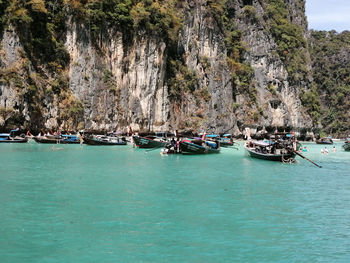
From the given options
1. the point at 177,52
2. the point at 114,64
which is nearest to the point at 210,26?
the point at 177,52

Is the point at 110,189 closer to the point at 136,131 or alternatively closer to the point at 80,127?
the point at 80,127

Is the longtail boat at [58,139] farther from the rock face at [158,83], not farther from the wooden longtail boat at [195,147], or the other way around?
the wooden longtail boat at [195,147]

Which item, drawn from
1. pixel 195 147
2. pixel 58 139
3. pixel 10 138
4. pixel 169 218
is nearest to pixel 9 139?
pixel 10 138

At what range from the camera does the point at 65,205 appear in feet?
53.1

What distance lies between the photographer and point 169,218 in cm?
1470

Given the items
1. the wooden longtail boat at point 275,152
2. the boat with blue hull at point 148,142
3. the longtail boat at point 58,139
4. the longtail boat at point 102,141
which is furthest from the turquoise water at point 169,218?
the longtail boat at point 102,141

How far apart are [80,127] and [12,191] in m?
42.2

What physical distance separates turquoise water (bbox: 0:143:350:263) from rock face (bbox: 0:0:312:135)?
32.7 metres

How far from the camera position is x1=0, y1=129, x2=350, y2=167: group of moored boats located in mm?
36781

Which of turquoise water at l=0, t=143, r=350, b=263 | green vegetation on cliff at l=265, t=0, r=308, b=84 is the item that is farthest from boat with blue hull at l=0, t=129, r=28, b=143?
green vegetation on cliff at l=265, t=0, r=308, b=84

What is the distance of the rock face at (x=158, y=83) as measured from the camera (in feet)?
186

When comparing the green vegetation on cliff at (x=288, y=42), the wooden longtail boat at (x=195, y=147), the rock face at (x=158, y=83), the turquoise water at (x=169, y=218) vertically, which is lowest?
the turquoise water at (x=169, y=218)

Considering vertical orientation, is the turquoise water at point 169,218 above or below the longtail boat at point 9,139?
below

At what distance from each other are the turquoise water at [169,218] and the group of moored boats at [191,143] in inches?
434
